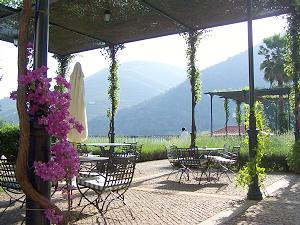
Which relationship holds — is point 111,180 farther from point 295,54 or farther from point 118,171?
point 295,54

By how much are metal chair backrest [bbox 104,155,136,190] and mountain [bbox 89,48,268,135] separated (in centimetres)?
9373

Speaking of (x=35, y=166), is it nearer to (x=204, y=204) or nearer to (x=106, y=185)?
(x=106, y=185)

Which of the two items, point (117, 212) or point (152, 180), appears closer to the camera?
point (117, 212)

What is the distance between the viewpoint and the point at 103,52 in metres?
14.8

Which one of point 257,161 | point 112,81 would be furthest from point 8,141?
point 257,161

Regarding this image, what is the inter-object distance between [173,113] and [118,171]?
10691 centimetres

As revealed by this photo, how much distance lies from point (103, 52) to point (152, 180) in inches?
288

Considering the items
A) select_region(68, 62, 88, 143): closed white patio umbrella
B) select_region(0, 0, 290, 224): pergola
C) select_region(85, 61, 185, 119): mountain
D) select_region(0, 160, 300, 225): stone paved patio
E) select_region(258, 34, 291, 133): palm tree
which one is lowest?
select_region(0, 160, 300, 225): stone paved patio

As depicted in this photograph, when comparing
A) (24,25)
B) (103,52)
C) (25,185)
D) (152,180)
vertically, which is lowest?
(152,180)

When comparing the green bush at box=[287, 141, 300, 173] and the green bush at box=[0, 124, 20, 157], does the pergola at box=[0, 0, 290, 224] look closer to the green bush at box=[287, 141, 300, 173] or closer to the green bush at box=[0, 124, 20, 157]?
the green bush at box=[0, 124, 20, 157]

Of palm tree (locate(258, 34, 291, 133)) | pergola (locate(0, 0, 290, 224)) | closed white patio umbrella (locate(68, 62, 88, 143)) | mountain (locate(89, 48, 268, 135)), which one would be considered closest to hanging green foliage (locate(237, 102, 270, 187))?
closed white patio umbrella (locate(68, 62, 88, 143))

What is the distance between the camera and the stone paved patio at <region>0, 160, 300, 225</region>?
4754mm

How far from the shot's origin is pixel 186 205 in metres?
5.73

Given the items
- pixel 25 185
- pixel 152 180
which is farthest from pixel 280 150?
pixel 25 185
